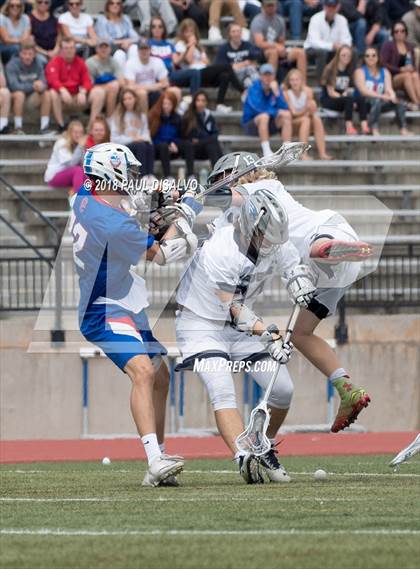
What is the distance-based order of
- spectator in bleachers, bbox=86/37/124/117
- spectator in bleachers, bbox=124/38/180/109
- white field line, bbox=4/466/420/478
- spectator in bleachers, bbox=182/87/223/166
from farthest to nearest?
1. spectator in bleachers, bbox=124/38/180/109
2. spectator in bleachers, bbox=86/37/124/117
3. spectator in bleachers, bbox=182/87/223/166
4. white field line, bbox=4/466/420/478

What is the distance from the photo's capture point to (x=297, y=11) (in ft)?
68.2

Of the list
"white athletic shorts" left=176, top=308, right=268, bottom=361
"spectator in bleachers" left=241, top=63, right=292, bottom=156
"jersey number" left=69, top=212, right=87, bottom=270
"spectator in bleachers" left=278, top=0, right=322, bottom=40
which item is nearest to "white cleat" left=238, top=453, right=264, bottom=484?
"white athletic shorts" left=176, top=308, right=268, bottom=361

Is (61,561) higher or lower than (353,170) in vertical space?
higher

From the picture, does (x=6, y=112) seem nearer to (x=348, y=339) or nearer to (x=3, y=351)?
(x=3, y=351)

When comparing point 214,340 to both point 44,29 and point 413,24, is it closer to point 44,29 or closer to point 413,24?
point 44,29

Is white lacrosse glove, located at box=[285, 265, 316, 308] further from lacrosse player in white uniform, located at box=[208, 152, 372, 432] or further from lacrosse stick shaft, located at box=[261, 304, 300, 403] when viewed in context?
lacrosse player in white uniform, located at box=[208, 152, 372, 432]

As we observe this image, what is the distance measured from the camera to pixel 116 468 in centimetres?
1212

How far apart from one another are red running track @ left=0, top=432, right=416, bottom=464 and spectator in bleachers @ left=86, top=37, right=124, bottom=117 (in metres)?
4.70

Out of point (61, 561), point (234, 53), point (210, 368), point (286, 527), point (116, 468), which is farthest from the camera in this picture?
point (234, 53)

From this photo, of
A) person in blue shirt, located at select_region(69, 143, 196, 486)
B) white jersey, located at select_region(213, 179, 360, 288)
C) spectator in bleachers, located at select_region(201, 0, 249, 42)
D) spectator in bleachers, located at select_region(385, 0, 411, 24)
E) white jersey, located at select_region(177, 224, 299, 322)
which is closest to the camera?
person in blue shirt, located at select_region(69, 143, 196, 486)

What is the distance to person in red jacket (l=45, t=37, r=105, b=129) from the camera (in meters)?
18.4

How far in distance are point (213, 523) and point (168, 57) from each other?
497 inches

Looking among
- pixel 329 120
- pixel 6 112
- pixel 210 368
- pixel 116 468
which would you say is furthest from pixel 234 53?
pixel 210 368

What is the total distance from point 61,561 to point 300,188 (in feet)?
39.4
